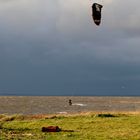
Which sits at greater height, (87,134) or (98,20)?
Answer: (98,20)

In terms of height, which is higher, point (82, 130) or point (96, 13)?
point (96, 13)

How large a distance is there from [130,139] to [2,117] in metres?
24.2

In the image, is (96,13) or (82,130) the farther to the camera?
(82,130)

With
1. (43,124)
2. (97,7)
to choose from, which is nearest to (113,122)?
(43,124)

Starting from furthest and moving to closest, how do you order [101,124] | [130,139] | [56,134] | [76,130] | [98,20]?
1. [101,124]
2. [76,130]
3. [56,134]
4. [130,139]
5. [98,20]

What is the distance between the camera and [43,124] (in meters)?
45.8

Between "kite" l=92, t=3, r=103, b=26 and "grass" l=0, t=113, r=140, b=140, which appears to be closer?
"kite" l=92, t=3, r=103, b=26

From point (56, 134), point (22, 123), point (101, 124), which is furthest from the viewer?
point (22, 123)

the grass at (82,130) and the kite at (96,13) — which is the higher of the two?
the kite at (96,13)

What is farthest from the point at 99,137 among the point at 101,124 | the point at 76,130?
the point at 101,124

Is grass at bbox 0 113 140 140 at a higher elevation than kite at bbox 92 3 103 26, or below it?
below

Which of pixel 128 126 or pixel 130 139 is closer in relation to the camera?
pixel 130 139

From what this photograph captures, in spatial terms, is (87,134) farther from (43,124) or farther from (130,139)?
(43,124)

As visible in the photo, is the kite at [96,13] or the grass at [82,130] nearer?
the kite at [96,13]
